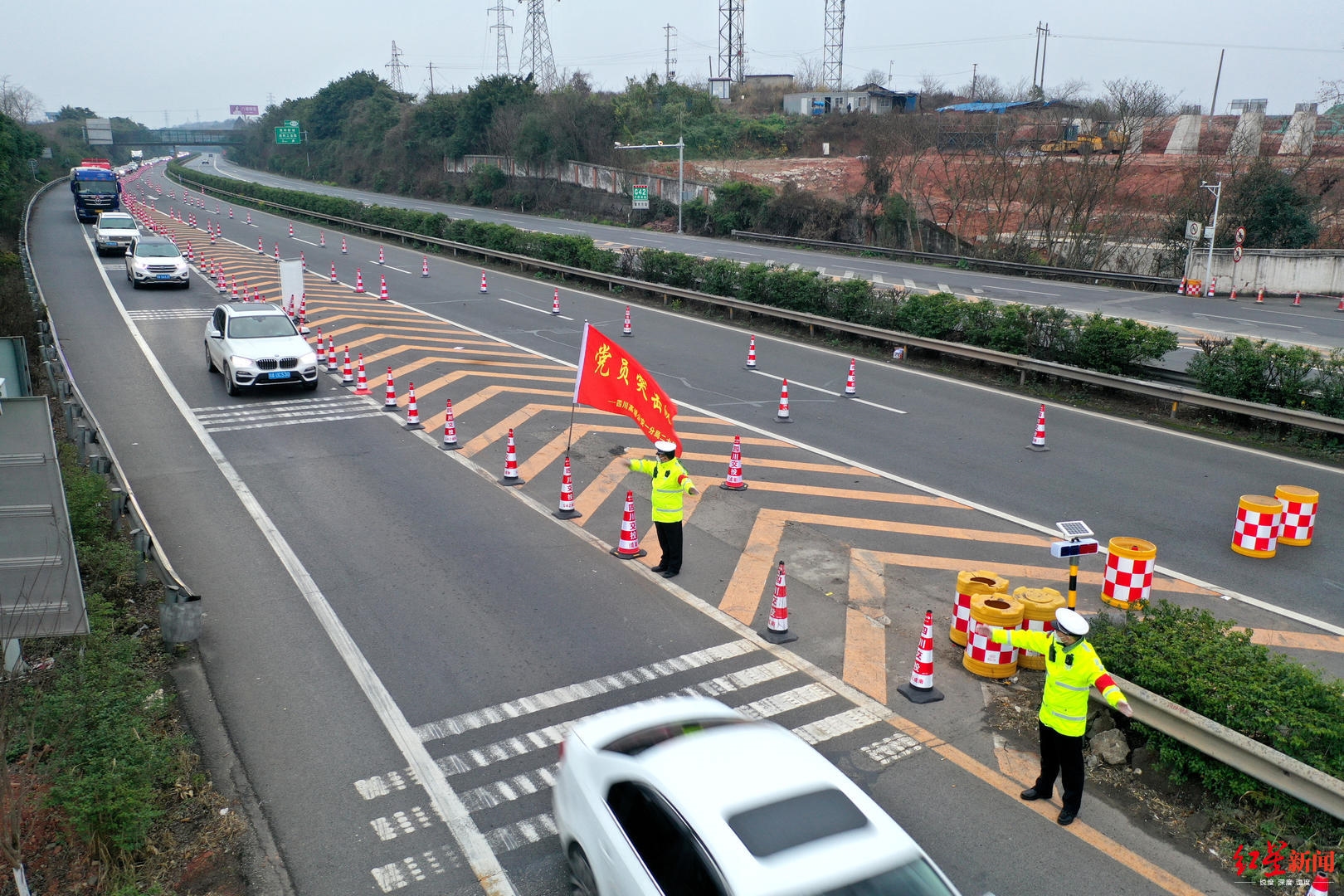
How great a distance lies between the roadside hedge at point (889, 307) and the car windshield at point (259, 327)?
12.5m

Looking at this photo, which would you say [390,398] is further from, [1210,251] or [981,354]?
[1210,251]

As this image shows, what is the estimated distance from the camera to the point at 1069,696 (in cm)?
650

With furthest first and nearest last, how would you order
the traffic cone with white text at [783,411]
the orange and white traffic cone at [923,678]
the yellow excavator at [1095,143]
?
the yellow excavator at [1095,143], the traffic cone with white text at [783,411], the orange and white traffic cone at [923,678]

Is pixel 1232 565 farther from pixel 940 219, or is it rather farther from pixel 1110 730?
pixel 940 219

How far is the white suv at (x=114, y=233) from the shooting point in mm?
39188

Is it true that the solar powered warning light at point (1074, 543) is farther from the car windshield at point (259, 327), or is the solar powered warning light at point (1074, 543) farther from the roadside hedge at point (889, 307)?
the car windshield at point (259, 327)

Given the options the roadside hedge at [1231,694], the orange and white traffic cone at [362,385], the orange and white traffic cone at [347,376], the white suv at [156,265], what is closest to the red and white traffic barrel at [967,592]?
the roadside hedge at [1231,694]

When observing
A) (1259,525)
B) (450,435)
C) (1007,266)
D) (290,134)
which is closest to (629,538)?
(450,435)

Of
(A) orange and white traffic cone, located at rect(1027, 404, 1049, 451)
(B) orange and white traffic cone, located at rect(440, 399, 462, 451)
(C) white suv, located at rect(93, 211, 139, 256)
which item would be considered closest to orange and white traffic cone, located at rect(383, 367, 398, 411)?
(B) orange and white traffic cone, located at rect(440, 399, 462, 451)

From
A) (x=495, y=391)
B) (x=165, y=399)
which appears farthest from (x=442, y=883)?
(x=165, y=399)

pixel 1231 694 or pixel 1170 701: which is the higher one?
pixel 1231 694

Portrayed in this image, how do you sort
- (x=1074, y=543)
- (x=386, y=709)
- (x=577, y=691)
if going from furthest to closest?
(x=577, y=691), (x=386, y=709), (x=1074, y=543)

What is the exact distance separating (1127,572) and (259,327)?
16592mm

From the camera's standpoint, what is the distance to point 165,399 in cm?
1844
